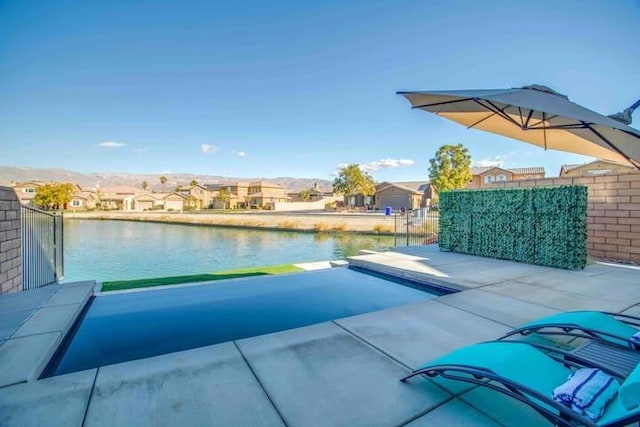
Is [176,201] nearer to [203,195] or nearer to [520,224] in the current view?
[203,195]

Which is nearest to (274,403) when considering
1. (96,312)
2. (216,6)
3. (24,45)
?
(96,312)

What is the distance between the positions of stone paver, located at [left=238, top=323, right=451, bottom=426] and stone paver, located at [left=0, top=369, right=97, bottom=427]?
1.06 m

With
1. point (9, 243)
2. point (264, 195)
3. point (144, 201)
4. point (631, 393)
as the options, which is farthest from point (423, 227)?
point (144, 201)

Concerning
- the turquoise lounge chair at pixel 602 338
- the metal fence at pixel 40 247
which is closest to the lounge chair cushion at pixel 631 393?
the turquoise lounge chair at pixel 602 338

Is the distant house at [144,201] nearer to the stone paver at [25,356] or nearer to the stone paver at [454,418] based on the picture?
the stone paver at [25,356]

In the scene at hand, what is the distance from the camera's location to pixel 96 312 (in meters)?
4.12

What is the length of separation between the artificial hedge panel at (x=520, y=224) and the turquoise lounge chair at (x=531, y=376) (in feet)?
15.8

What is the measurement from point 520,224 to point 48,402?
24.4 feet

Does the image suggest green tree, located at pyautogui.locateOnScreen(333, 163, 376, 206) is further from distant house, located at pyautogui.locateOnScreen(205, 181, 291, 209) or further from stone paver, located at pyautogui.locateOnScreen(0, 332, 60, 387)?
stone paver, located at pyautogui.locateOnScreen(0, 332, 60, 387)

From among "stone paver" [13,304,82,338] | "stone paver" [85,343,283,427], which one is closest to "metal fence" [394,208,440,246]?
"stone paver" [85,343,283,427]

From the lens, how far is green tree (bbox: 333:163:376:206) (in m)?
43.7

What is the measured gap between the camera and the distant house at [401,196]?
41.4 m

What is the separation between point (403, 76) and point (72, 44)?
12156mm

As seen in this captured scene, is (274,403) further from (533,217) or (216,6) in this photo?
(216,6)
